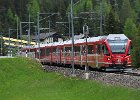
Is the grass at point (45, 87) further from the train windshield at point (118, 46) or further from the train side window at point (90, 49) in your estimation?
the train windshield at point (118, 46)

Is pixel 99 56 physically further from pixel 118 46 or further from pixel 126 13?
pixel 126 13

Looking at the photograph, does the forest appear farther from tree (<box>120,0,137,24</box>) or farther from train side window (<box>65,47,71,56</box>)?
train side window (<box>65,47,71,56</box>)

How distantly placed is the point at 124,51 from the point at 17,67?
28.2ft


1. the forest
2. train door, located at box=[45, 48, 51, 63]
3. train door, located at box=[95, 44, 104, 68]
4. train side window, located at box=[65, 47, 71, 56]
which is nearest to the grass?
train door, located at box=[95, 44, 104, 68]

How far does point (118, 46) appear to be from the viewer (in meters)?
42.3

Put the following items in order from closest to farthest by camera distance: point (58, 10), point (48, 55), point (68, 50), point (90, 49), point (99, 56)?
point (99, 56) → point (90, 49) → point (68, 50) → point (48, 55) → point (58, 10)

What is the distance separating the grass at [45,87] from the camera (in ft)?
75.7

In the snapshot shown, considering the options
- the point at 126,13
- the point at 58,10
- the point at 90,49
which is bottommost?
the point at 90,49

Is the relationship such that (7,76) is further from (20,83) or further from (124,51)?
(124,51)

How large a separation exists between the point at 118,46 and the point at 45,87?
13702 millimetres

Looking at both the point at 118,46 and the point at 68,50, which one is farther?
the point at 68,50

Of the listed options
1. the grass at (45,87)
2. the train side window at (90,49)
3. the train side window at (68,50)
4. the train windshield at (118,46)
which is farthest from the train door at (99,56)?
the train side window at (68,50)

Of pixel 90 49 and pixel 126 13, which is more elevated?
pixel 126 13

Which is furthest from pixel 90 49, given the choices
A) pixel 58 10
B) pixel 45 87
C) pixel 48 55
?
pixel 58 10
